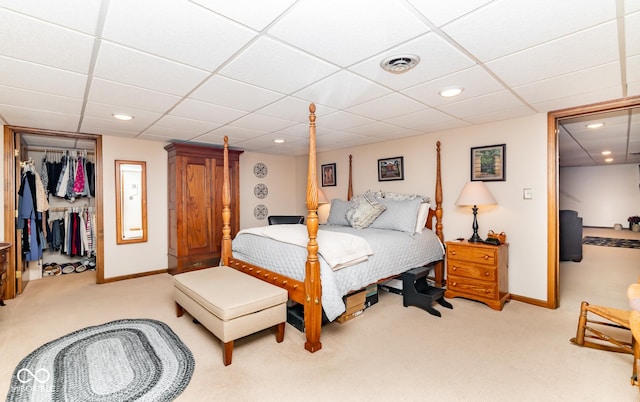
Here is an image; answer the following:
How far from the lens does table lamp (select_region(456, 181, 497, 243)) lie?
3.50 m

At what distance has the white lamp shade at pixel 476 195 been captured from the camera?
350 cm

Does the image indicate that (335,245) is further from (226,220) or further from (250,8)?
(250,8)

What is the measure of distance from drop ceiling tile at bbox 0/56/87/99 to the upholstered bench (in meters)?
1.86

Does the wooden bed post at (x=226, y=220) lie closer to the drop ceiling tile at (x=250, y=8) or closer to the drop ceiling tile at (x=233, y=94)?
the drop ceiling tile at (x=233, y=94)

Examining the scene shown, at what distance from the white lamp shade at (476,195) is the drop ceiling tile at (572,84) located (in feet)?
3.48

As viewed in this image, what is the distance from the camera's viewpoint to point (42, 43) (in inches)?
67.8

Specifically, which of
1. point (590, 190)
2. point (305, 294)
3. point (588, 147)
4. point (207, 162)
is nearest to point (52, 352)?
point (305, 294)

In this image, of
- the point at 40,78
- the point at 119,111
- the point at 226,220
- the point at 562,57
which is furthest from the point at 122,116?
the point at 562,57

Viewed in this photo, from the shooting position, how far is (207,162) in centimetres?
496

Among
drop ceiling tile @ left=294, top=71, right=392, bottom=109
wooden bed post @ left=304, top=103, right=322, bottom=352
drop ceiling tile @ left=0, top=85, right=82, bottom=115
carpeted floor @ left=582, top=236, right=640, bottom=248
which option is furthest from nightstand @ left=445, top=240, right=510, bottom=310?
carpeted floor @ left=582, top=236, right=640, bottom=248

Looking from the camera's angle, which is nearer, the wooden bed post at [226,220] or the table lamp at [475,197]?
the table lamp at [475,197]

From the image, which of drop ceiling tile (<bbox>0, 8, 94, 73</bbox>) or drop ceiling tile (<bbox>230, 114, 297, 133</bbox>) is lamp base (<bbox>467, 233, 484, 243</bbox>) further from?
drop ceiling tile (<bbox>0, 8, 94, 73</bbox>)

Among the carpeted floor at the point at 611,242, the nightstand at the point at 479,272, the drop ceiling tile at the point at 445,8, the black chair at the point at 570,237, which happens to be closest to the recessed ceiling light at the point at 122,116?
the drop ceiling tile at the point at 445,8

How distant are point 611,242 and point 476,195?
6745 millimetres
